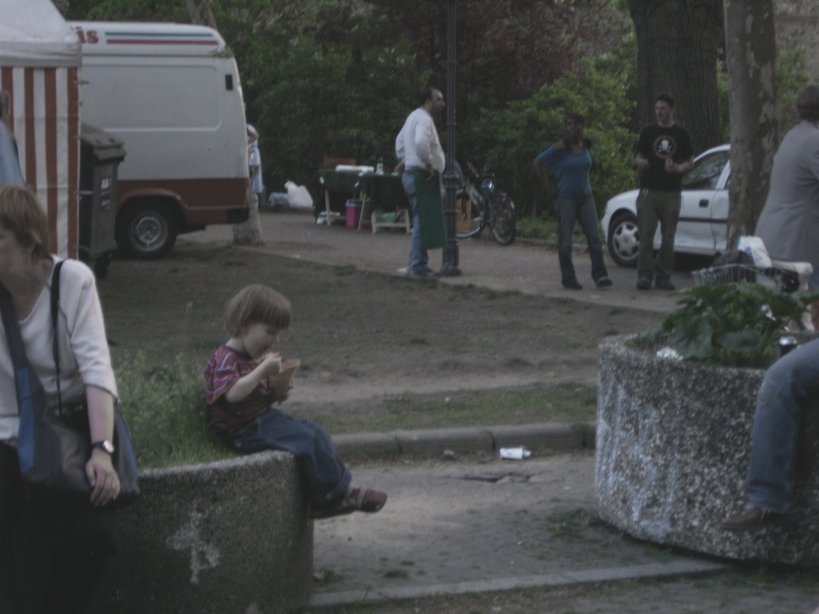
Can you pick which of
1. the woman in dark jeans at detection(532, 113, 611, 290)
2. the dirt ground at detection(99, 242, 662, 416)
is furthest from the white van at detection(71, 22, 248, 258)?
the woman in dark jeans at detection(532, 113, 611, 290)

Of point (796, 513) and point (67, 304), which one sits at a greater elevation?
point (67, 304)

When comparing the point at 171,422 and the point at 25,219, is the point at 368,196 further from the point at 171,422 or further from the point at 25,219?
the point at 25,219

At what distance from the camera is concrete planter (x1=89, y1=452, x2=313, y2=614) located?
17.3 ft

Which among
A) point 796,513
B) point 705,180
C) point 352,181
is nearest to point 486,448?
point 796,513

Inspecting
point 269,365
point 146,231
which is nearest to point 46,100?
point 146,231

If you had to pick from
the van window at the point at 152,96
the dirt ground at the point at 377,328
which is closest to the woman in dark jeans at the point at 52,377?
the dirt ground at the point at 377,328

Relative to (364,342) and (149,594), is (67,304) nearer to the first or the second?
(149,594)

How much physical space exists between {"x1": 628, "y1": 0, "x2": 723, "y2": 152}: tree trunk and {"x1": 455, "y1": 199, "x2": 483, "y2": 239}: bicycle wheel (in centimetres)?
413

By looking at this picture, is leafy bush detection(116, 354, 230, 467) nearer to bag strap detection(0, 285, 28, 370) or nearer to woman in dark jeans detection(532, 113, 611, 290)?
bag strap detection(0, 285, 28, 370)

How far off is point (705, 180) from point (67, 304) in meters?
13.9

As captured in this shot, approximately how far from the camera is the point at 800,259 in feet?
30.5

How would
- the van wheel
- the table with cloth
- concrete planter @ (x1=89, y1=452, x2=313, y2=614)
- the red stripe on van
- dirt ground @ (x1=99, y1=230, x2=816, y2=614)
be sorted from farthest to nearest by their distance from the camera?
the table with cloth < the van wheel < the red stripe on van < dirt ground @ (x1=99, y1=230, x2=816, y2=614) < concrete planter @ (x1=89, y1=452, x2=313, y2=614)

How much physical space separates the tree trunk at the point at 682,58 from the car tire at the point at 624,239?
5.14 feet

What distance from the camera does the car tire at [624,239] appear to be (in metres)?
19.0
